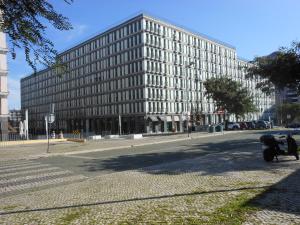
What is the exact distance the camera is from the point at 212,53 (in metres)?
99.1

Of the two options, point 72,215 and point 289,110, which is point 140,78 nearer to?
point 289,110

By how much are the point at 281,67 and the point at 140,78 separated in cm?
5737

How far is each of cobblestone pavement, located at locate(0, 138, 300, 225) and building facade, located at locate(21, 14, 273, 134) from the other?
175ft

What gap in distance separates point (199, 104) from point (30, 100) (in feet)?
216

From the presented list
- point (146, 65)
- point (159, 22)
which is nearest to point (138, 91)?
point (146, 65)

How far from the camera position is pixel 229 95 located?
219ft

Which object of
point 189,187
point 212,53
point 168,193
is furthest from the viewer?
point 212,53

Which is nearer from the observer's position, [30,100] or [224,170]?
[224,170]

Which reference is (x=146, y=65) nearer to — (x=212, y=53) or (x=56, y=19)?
(x=212, y=53)

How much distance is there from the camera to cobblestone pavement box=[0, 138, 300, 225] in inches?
267

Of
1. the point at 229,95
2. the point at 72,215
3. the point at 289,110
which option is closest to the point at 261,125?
→ the point at 229,95

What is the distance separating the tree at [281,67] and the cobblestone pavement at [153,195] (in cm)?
830

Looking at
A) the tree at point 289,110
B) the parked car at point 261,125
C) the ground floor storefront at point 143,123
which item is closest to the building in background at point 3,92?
the ground floor storefront at point 143,123

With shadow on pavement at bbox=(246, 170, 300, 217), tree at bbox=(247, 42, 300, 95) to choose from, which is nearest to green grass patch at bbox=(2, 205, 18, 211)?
shadow on pavement at bbox=(246, 170, 300, 217)
